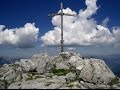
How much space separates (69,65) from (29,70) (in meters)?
12.5

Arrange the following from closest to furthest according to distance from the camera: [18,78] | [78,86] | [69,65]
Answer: [78,86], [18,78], [69,65]

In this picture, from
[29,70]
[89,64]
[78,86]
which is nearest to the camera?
[78,86]

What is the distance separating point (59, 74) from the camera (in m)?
61.7

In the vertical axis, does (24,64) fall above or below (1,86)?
above

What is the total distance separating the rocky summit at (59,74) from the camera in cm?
4881

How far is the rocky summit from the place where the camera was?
48.8m

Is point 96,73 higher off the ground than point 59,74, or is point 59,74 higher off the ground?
point 96,73

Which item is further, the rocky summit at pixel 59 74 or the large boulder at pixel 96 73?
the large boulder at pixel 96 73

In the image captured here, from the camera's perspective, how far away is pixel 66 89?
42.5 m

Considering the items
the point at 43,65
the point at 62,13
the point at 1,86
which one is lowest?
the point at 1,86

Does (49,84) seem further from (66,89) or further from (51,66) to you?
(51,66)

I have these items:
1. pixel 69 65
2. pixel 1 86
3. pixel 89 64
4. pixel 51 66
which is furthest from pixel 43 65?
pixel 1 86

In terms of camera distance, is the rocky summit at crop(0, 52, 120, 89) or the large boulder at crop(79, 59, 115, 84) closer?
the rocky summit at crop(0, 52, 120, 89)

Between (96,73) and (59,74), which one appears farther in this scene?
(59,74)
